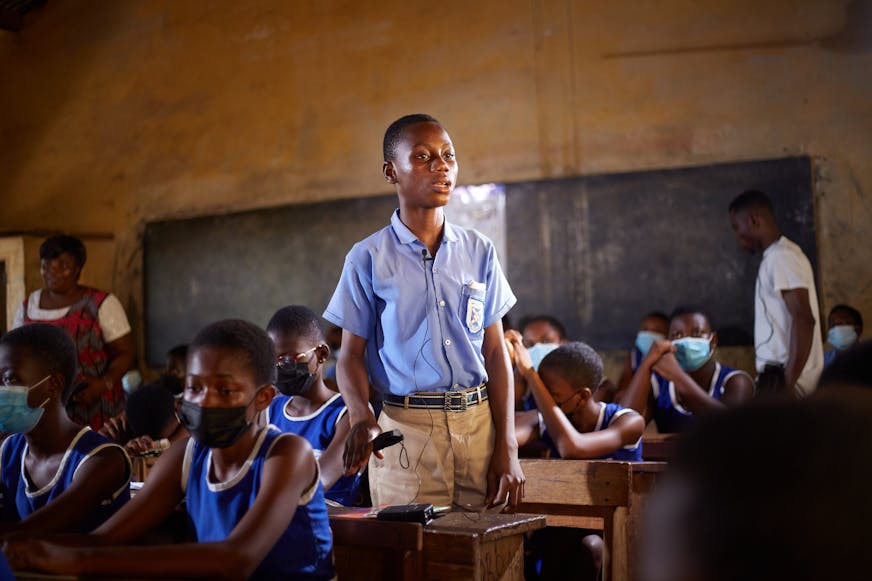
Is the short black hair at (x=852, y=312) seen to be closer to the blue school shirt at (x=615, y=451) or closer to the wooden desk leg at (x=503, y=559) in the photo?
the blue school shirt at (x=615, y=451)

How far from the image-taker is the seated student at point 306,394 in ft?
9.95

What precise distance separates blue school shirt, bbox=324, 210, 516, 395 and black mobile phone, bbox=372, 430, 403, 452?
8.2 inches

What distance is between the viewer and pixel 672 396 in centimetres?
470

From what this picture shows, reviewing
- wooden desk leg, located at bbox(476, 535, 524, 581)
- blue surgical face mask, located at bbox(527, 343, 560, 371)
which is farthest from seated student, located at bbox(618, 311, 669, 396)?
wooden desk leg, located at bbox(476, 535, 524, 581)

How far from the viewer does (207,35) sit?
7535 millimetres

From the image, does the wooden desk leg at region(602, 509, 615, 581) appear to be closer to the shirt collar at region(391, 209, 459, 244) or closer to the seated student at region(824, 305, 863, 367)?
the shirt collar at region(391, 209, 459, 244)

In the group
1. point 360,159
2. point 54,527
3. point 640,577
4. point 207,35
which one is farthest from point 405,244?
point 207,35

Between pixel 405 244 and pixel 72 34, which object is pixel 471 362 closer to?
pixel 405 244

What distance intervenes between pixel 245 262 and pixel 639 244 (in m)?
3.06

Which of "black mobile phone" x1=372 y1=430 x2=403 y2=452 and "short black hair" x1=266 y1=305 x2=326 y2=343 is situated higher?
"short black hair" x1=266 y1=305 x2=326 y2=343

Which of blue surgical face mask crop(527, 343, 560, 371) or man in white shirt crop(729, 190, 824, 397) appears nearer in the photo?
man in white shirt crop(729, 190, 824, 397)

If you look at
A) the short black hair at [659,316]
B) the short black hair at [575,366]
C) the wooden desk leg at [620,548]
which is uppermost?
the short black hair at [659,316]

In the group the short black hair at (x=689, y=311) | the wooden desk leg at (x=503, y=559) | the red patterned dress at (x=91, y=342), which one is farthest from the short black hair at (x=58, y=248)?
the wooden desk leg at (x=503, y=559)

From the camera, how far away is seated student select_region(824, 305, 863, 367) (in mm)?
5266
